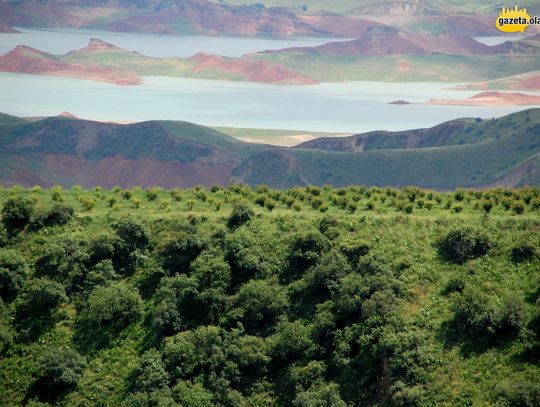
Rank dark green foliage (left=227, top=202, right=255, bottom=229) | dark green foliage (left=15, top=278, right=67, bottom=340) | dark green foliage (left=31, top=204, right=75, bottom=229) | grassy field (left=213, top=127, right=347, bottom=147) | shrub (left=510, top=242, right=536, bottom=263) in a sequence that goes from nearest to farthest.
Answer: shrub (left=510, top=242, right=536, bottom=263) → dark green foliage (left=15, top=278, right=67, bottom=340) → dark green foliage (left=227, top=202, right=255, bottom=229) → dark green foliage (left=31, top=204, right=75, bottom=229) → grassy field (left=213, top=127, right=347, bottom=147)

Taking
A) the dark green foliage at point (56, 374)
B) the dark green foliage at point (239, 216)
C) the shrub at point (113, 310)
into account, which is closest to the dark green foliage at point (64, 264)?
the shrub at point (113, 310)

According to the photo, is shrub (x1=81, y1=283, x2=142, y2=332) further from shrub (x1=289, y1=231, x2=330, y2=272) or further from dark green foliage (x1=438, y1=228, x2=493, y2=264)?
dark green foliage (x1=438, y1=228, x2=493, y2=264)

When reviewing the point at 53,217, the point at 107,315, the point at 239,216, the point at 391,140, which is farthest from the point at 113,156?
the point at 107,315

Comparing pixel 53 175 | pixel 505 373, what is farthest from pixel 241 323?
pixel 53 175

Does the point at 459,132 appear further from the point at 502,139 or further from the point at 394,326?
the point at 394,326

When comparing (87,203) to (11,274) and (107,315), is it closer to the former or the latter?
(11,274)

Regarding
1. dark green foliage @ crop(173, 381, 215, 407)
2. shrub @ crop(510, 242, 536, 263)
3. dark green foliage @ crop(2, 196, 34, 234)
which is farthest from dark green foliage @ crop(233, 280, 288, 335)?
dark green foliage @ crop(2, 196, 34, 234)
